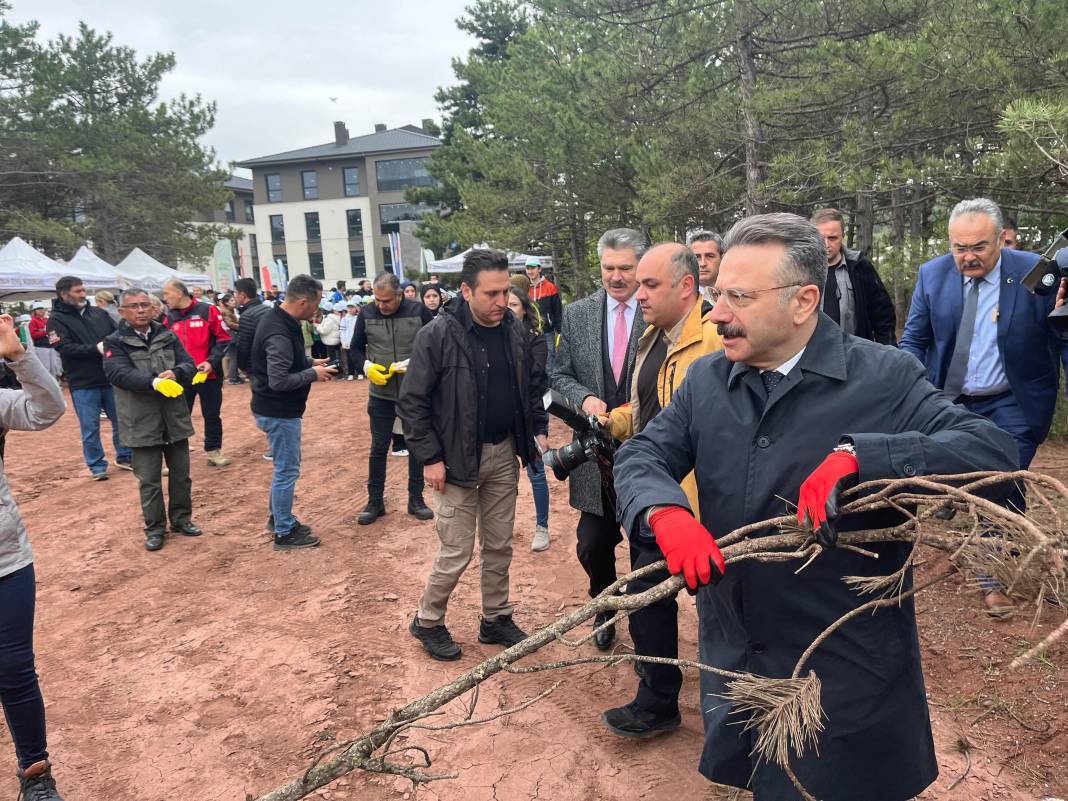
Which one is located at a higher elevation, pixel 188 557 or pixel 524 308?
pixel 524 308

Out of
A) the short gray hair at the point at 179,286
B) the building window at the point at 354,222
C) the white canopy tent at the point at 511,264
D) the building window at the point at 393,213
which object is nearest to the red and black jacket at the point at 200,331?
the short gray hair at the point at 179,286

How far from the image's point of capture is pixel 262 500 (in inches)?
291

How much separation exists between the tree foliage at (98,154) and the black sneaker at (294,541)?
21.6 meters

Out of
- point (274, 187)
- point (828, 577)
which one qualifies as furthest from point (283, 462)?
point (274, 187)

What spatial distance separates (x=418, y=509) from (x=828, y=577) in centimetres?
513

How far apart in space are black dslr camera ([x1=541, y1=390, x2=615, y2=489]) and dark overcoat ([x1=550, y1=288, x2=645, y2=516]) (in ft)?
0.54

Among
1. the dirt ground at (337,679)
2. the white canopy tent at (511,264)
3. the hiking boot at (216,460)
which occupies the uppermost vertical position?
the white canopy tent at (511,264)

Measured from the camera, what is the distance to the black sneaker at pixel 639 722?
332 cm

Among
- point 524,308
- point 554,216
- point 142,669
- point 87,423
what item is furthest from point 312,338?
point 142,669

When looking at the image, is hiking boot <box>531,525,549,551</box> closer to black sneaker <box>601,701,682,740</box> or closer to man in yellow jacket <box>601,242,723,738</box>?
man in yellow jacket <box>601,242,723,738</box>

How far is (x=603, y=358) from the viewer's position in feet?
12.8

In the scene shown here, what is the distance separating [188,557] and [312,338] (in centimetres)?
1187

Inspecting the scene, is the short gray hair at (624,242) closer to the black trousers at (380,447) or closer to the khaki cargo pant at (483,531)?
the khaki cargo pant at (483,531)

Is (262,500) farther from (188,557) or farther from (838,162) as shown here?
(838,162)
